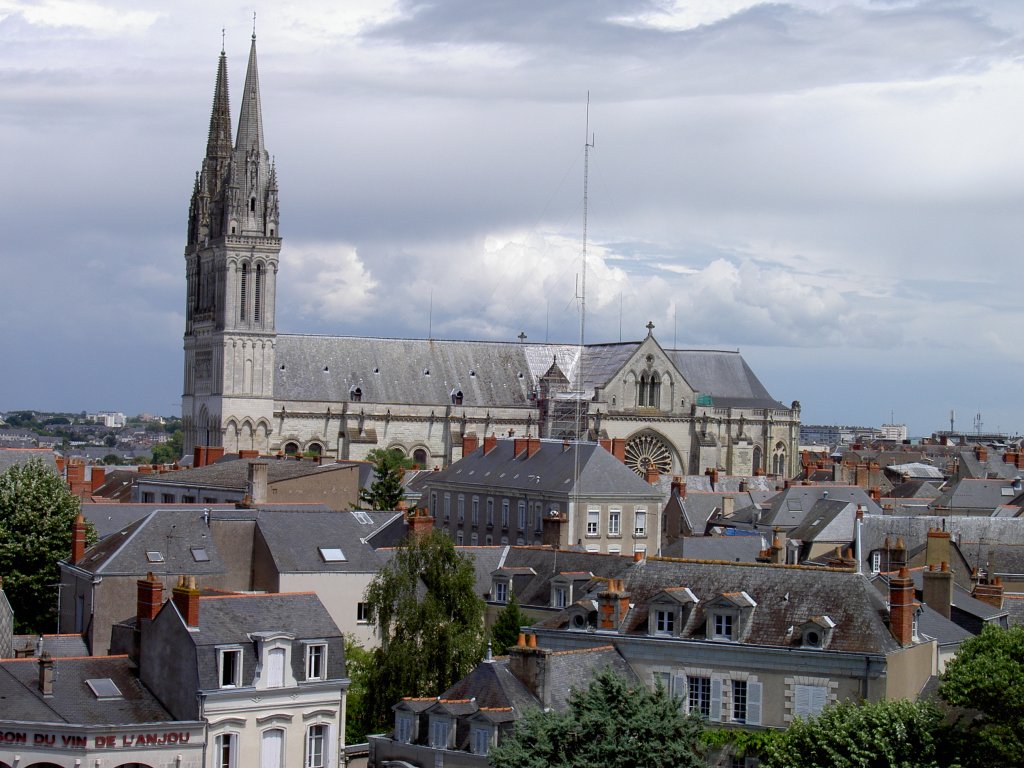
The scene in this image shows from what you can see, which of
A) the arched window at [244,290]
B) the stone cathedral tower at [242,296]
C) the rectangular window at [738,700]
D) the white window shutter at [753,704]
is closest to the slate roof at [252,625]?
the rectangular window at [738,700]

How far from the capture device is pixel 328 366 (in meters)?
113

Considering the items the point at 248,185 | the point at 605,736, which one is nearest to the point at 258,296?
the point at 248,185

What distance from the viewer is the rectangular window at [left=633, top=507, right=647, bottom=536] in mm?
58406

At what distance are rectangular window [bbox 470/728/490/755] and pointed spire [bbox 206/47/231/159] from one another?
8892cm

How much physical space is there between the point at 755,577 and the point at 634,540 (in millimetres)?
25554

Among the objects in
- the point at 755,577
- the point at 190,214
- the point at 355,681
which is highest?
the point at 190,214

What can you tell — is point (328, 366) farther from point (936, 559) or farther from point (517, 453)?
point (936, 559)

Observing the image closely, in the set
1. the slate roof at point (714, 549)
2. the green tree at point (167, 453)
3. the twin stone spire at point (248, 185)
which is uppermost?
the twin stone spire at point (248, 185)

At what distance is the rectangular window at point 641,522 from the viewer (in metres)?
58.4

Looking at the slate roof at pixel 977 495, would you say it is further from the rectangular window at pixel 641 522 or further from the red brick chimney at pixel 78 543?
the red brick chimney at pixel 78 543

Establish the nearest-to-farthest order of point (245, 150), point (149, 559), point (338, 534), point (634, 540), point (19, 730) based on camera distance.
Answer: point (19, 730), point (149, 559), point (338, 534), point (634, 540), point (245, 150)

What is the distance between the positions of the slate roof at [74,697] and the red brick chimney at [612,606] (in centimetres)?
816

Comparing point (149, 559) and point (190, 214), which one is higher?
point (190, 214)

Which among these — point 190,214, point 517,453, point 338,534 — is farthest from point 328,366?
point 338,534
